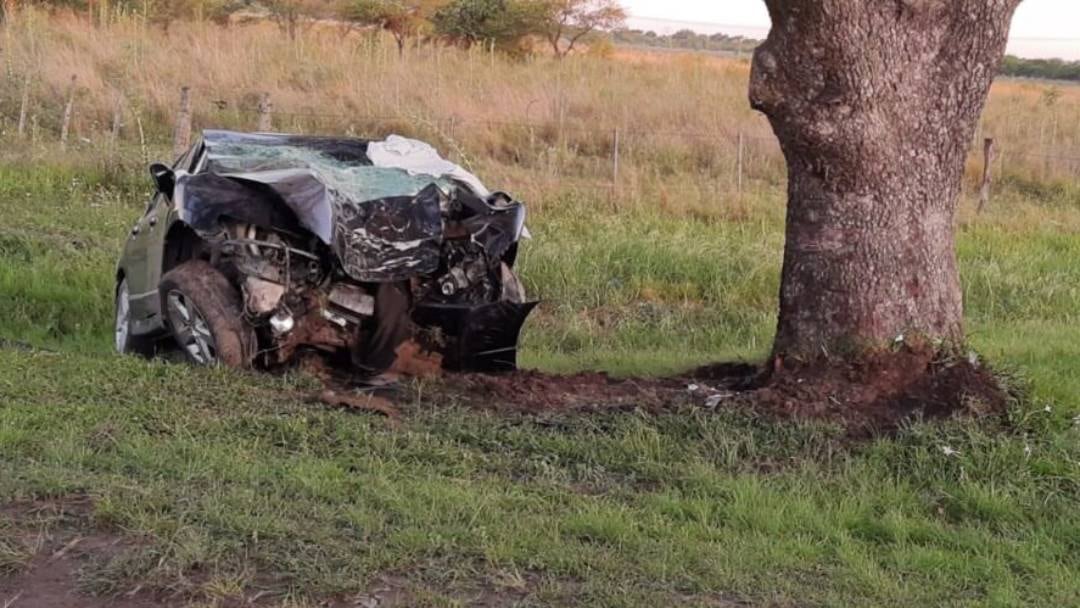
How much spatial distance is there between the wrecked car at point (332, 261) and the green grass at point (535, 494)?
18.3 inches

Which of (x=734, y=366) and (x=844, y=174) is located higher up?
(x=844, y=174)

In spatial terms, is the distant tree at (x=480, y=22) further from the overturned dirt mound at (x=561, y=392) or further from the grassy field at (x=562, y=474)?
the overturned dirt mound at (x=561, y=392)

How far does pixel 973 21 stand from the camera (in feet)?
20.9

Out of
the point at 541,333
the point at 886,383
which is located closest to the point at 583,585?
the point at 886,383

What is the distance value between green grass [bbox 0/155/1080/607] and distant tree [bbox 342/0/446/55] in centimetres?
2755

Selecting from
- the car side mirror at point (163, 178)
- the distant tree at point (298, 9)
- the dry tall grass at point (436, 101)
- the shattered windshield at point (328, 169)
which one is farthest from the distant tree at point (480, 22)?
the car side mirror at point (163, 178)

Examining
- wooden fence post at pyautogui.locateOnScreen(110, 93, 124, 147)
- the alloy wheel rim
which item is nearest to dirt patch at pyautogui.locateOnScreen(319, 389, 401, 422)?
the alloy wheel rim

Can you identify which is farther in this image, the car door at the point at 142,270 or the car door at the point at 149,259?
the car door at the point at 142,270

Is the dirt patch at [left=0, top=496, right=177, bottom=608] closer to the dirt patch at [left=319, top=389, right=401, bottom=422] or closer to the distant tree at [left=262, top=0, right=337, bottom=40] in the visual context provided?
the dirt patch at [left=319, top=389, right=401, bottom=422]

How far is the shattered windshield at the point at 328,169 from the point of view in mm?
7746

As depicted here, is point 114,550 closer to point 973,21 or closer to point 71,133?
point 973,21

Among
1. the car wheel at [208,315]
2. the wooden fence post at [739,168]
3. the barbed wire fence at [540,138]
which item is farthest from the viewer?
the barbed wire fence at [540,138]

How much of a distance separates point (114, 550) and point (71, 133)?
1678cm

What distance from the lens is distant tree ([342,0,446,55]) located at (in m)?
34.6
